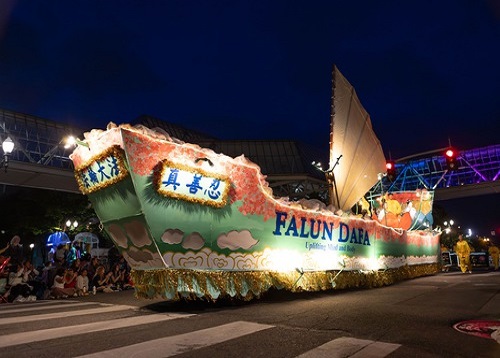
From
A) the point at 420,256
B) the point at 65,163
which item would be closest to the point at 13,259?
the point at 65,163

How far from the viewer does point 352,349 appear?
14.9ft

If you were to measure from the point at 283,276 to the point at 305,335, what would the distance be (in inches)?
174

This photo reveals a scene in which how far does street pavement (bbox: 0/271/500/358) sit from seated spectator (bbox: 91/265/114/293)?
5.00m

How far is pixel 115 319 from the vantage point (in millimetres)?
7137

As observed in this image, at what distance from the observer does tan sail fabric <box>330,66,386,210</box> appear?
15.3 meters

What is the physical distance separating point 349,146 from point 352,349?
40.8 ft

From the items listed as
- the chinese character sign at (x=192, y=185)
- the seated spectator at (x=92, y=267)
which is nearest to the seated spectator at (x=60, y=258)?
the seated spectator at (x=92, y=267)

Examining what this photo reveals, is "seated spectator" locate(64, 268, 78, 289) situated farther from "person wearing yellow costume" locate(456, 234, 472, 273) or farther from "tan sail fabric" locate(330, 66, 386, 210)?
"person wearing yellow costume" locate(456, 234, 472, 273)

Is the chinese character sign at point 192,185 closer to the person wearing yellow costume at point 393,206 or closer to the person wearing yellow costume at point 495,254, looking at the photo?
the person wearing yellow costume at point 393,206

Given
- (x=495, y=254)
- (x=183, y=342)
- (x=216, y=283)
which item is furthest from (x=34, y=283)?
(x=495, y=254)

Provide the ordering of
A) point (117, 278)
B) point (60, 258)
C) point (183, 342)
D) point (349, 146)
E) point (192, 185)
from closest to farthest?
point (183, 342), point (192, 185), point (117, 278), point (349, 146), point (60, 258)

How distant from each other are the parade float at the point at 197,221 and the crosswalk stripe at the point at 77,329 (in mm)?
868

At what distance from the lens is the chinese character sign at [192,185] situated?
7.73 metres

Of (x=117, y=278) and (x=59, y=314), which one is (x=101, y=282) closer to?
(x=117, y=278)
